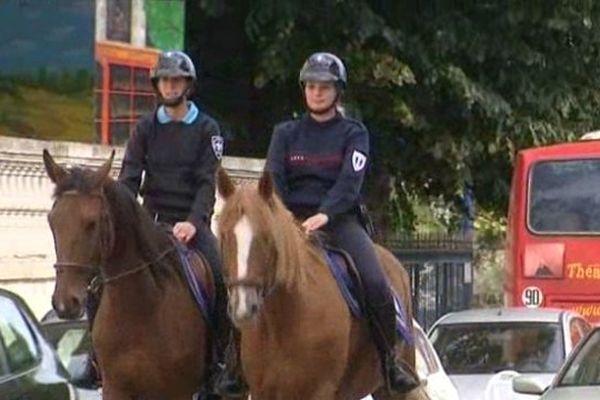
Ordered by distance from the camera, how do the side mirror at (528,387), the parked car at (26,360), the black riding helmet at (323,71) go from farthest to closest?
the side mirror at (528,387) < the parked car at (26,360) < the black riding helmet at (323,71)

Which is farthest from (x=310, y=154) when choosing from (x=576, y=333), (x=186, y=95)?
(x=576, y=333)

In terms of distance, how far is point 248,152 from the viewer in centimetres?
2645

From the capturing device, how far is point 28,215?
62.3 feet

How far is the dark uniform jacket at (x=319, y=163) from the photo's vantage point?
37.3 ft

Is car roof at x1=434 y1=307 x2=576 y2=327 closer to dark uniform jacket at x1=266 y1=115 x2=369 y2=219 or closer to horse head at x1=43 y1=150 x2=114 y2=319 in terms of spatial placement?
dark uniform jacket at x1=266 y1=115 x2=369 y2=219

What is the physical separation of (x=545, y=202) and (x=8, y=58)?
6.31 m

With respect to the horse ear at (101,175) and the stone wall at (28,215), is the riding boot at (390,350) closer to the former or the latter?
the horse ear at (101,175)

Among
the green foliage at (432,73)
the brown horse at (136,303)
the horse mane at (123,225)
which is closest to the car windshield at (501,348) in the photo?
the green foliage at (432,73)

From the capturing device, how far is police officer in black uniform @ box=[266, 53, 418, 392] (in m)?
11.4

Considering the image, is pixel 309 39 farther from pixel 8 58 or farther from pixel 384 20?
pixel 8 58

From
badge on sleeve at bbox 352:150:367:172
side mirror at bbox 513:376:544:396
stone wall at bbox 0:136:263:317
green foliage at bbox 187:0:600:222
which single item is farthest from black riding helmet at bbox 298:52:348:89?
green foliage at bbox 187:0:600:222

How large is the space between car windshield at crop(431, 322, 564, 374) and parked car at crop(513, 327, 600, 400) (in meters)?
3.20

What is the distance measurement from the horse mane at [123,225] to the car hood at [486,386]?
4.94m

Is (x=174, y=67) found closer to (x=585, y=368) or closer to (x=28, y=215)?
(x=585, y=368)
